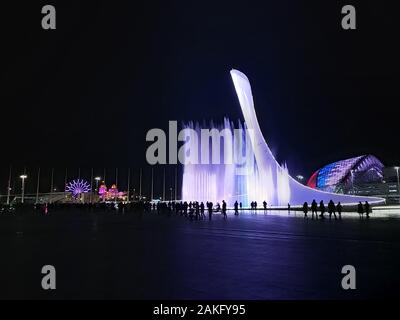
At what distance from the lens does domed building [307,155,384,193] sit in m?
101

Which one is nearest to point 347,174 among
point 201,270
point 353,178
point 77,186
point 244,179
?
point 353,178

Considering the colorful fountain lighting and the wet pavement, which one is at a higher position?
the colorful fountain lighting

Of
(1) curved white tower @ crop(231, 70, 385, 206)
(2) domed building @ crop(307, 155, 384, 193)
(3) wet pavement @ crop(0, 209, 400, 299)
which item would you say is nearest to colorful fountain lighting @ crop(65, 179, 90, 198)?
(1) curved white tower @ crop(231, 70, 385, 206)

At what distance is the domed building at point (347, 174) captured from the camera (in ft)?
332

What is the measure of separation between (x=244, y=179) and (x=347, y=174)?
66.6 meters

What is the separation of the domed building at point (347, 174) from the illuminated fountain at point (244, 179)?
56930 millimetres

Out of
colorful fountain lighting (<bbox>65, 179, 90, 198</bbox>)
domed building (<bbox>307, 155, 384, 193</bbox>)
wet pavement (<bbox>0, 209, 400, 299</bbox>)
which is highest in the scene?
domed building (<bbox>307, 155, 384, 193</bbox>)

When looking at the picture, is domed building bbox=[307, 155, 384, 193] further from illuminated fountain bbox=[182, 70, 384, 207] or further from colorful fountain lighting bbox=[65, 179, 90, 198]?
colorful fountain lighting bbox=[65, 179, 90, 198]

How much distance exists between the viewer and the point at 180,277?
243 inches

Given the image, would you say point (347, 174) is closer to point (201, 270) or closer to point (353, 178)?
point (353, 178)

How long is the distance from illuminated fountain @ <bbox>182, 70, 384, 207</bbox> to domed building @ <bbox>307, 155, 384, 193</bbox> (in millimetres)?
56930

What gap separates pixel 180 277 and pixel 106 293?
141 cm
